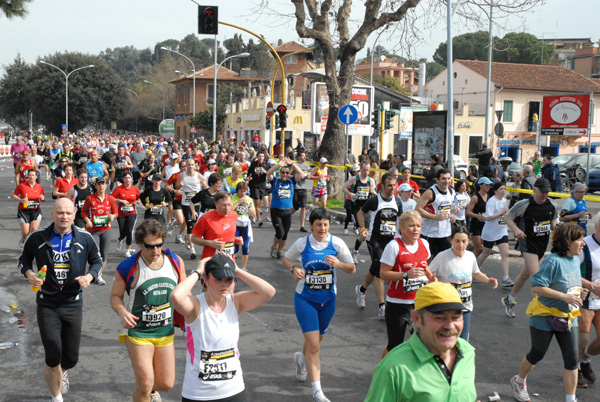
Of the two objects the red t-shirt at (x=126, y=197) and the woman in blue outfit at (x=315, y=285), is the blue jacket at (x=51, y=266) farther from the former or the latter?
the red t-shirt at (x=126, y=197)

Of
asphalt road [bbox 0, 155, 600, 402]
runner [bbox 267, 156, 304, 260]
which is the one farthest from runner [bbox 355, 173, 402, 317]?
runner [bbox 267, 156, 304, 260]

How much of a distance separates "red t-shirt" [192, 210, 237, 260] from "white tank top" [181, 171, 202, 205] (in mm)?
5041

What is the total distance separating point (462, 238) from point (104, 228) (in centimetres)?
601

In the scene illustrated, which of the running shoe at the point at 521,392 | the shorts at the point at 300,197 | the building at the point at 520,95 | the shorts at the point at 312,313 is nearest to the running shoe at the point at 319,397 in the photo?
the shorts at the point at 312,313

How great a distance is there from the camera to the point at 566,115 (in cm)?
2317

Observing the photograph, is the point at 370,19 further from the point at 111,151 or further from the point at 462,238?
the point at 462,238

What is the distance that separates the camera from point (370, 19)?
67.3 ft

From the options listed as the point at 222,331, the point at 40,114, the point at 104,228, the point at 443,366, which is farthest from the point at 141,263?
the point at 40,114

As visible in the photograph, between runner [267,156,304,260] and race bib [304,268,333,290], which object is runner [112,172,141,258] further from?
race bib [304,268,333,290]

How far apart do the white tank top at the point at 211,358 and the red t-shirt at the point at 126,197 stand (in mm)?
7356

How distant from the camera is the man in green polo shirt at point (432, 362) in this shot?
8.33 ft

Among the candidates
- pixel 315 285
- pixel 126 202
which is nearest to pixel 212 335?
pixel 315 285

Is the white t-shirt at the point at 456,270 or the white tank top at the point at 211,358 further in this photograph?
the white t-shirt at the point at 456,270

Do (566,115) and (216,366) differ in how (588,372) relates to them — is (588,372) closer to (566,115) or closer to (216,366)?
(216,366)
